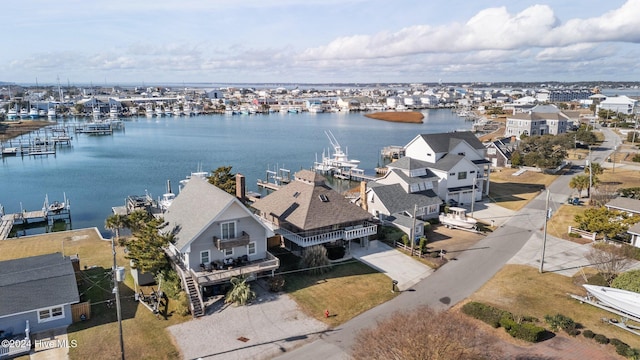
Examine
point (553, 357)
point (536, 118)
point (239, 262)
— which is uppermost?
point (536, 118)

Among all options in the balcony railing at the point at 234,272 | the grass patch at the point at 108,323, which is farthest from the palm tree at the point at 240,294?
the grass patch at the point at 108,323

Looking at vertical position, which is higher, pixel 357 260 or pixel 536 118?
pixel 536 118

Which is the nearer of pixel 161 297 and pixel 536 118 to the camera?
pixel 161 297

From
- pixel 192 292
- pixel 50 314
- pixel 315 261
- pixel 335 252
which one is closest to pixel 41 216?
pixel 50 314

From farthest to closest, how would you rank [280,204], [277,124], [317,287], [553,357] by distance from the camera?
[277,124], [280,204], [317,287], [553,357]

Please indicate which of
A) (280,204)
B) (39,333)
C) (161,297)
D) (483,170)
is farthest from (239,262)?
(483,170)

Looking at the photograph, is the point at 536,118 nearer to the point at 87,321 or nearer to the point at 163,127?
the point at 87,321

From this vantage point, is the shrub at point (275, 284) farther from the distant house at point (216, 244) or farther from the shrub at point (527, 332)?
the shrub at point (527, 332)

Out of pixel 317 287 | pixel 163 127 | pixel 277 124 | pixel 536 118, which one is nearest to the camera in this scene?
pixel 317 287
